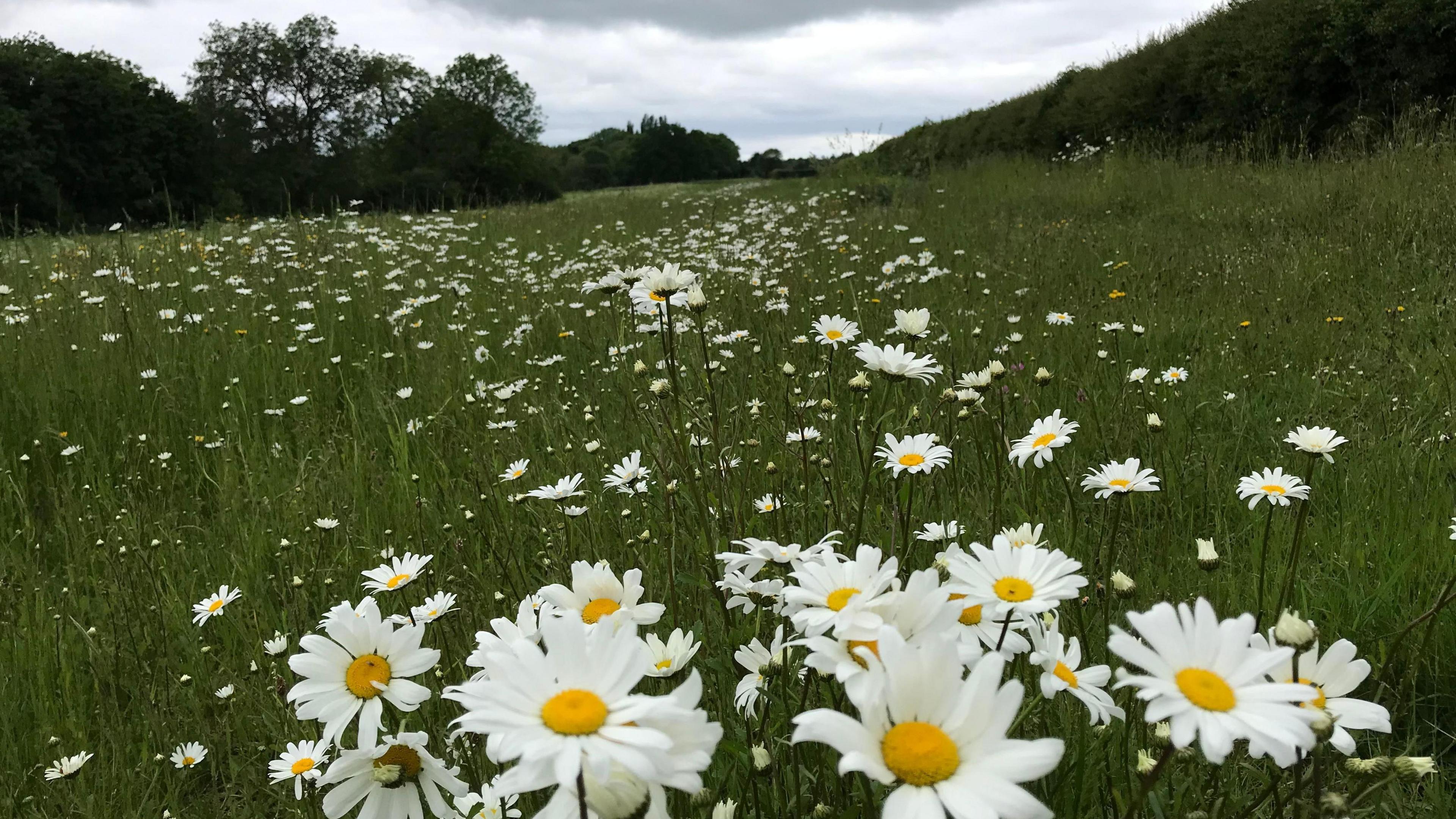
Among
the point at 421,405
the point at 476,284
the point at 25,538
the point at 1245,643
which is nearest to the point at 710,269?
the point at 476,284

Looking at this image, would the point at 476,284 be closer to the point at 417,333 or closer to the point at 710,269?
the point at 417,333

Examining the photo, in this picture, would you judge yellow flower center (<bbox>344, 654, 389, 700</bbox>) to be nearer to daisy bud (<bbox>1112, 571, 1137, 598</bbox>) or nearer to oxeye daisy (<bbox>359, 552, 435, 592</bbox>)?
oxeye daisy (<bbox>359, 552, 435, 592</bbox>)

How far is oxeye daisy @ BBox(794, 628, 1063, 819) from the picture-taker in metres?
0.60

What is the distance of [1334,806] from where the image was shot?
0.76m

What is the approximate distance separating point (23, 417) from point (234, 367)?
0.85 meters

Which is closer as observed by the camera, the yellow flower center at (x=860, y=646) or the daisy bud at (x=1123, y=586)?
the yellow flower center at (x=860, y=646)

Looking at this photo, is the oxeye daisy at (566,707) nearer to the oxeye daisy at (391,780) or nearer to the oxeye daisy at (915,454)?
the oxeye daisy at (391,780)

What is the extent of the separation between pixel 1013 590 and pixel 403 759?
751 millimetres

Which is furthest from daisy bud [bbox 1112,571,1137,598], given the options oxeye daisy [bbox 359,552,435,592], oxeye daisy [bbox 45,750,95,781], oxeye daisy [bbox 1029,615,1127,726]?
oxeye daisy [bbox 45,750,95,781]

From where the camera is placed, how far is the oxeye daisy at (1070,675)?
0.94 meters

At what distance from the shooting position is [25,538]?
111 inches

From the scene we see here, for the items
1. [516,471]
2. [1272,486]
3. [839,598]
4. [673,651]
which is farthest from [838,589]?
[516,471]

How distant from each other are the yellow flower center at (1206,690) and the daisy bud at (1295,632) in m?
0.14

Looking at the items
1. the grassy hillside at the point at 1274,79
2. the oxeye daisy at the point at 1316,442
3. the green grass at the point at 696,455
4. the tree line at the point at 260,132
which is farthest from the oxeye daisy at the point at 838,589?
the tree line at the point at 260,132
